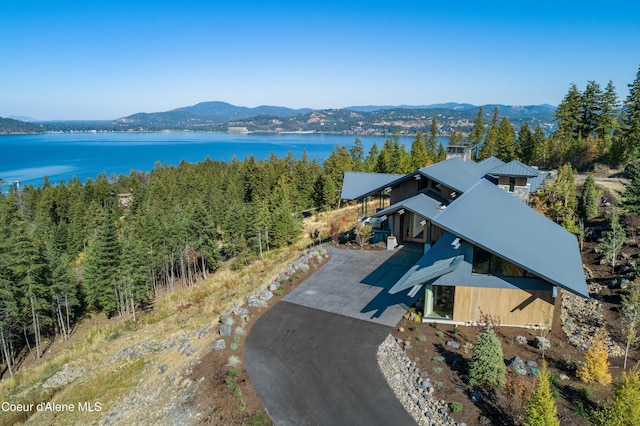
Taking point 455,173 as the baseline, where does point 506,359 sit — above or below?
below

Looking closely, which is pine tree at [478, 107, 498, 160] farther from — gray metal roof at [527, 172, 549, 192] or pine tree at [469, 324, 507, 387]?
pine tree at [469, 324, 507, 387]

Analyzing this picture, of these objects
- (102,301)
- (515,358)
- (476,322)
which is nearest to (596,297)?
(476,322)

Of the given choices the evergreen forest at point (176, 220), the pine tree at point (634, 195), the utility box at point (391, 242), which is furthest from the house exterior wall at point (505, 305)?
the evergreen forest at point (176, 220)

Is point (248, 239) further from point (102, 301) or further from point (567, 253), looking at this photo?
point (567, 253)

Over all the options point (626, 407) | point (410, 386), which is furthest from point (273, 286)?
point (626, 407)

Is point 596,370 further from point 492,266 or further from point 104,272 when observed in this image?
point 104,272

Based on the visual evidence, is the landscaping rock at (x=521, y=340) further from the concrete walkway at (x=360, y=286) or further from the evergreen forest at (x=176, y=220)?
the evergreen forest at (x=176, y=220)
